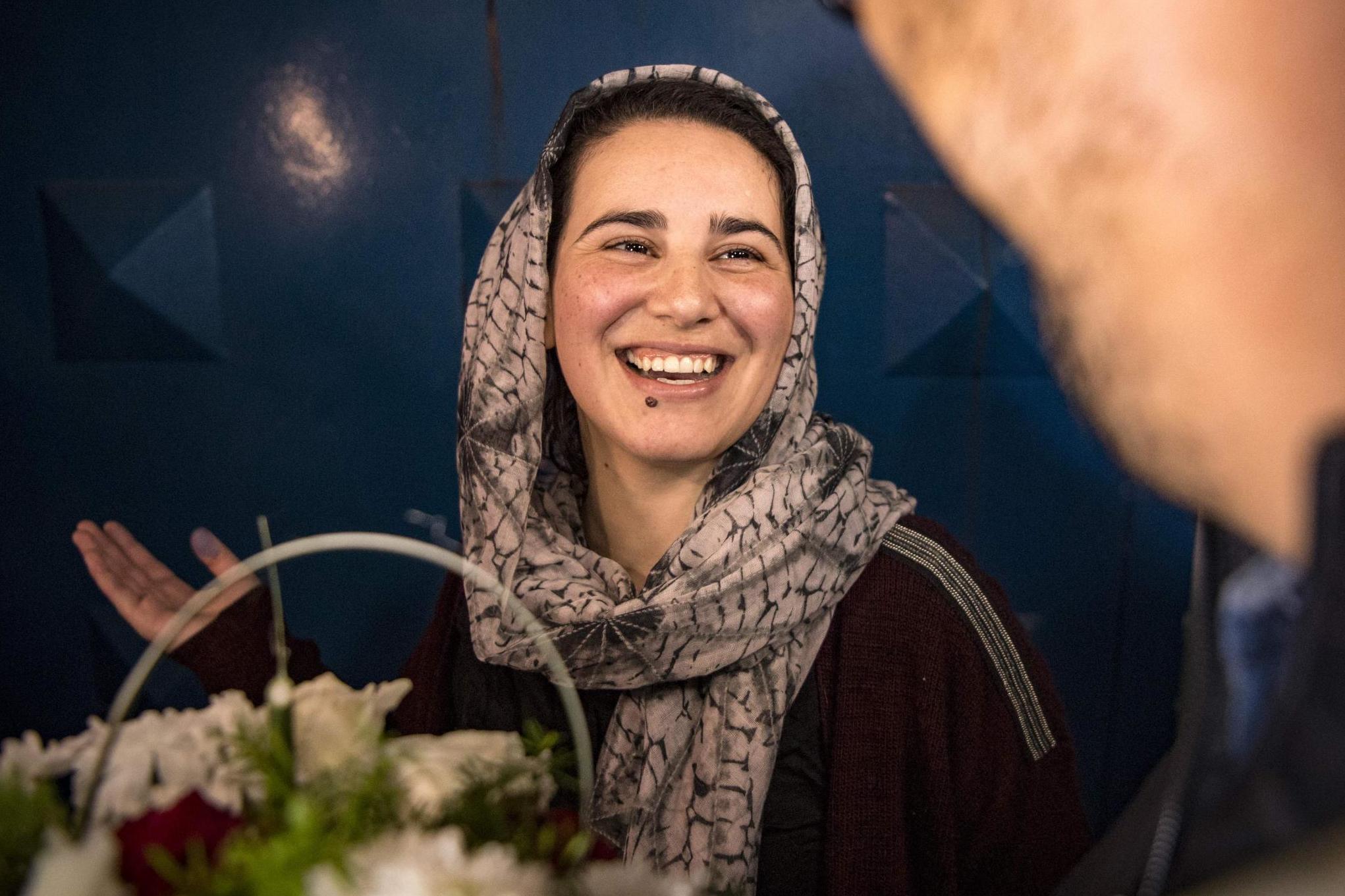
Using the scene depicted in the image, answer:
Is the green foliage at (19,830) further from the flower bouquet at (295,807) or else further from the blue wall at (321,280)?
the blue wall at (321,280)

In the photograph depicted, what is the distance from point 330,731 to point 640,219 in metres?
0.72

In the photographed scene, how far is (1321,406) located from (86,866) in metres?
0.52

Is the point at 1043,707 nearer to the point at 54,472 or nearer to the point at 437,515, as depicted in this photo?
the point at 437,515

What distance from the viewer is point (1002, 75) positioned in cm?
40

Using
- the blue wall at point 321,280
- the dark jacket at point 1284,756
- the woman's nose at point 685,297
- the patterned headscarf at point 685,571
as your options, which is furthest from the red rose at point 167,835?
the blue wall at point 321,280

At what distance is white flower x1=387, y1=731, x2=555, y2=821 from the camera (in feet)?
1.48

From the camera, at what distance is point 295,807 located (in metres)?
0.36

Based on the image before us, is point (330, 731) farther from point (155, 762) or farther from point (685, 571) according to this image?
point (685, 571)

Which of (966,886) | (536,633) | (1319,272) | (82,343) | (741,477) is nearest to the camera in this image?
(1319,272)

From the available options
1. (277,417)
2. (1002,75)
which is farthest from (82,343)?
(1002,75)

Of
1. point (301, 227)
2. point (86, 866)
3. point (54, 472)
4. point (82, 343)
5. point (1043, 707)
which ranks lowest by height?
point (1043, 707)

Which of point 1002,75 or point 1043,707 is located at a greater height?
point 1002,75

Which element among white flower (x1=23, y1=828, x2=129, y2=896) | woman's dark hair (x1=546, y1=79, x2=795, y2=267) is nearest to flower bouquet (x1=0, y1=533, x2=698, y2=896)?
white flower (x1=23, y1=828, x2=129, y2=896)

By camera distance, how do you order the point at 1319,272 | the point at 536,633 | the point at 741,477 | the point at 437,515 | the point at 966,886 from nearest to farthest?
the point at 1319,272 < the point at 536,633 < the point at 966,886 < the point at 741,477 < the point at 437,515
